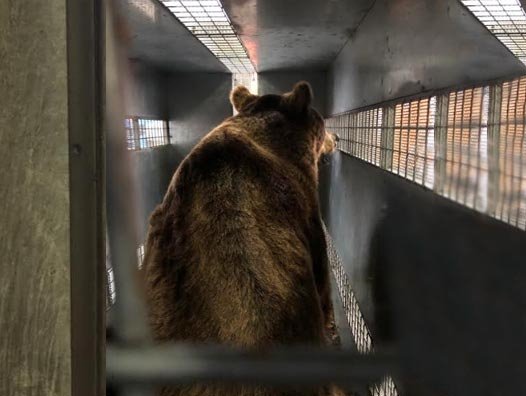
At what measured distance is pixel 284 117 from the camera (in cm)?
229

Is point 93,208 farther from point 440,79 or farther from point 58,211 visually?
point 440,79

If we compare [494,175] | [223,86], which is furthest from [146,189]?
[494,175]

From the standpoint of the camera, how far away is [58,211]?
2.75 feet

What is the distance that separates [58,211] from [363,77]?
138 cm

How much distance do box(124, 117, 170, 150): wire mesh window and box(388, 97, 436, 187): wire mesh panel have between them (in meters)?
0.61

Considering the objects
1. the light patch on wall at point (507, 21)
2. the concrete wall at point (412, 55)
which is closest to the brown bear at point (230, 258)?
the concrete wall at point (412, 55)

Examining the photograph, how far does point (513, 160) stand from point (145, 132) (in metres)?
0.85

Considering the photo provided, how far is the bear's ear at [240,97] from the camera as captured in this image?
205 centimetres

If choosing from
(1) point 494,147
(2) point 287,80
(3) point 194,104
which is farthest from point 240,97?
(1) point 494,147

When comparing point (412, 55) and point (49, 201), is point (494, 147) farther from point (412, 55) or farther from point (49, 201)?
point (412, 55)

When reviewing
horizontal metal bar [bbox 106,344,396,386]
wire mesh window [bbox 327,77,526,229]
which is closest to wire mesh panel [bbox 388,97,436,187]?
wire mesh window [bbox 327,77,526,229]

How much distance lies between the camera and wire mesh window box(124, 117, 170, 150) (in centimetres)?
103

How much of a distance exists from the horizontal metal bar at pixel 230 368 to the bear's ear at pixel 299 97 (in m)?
1.42

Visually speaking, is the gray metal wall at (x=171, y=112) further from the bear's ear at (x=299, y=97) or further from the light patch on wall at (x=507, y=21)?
the light patch on wall at (x=507, y=21)
